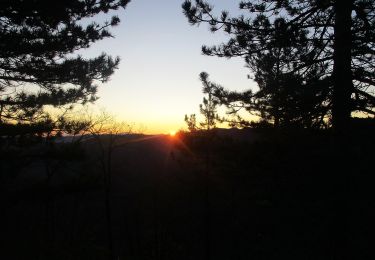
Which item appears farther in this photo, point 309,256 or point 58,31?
point 309,256

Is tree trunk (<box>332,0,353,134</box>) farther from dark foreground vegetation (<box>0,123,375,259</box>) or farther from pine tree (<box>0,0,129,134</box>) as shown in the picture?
pine tree (<box>0,0,129,134</box>)

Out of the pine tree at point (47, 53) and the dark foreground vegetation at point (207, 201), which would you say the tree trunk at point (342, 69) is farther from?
the pine tree at point (47, 53)

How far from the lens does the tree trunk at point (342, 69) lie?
716cm

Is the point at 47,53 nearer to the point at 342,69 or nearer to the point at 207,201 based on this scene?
the point at 342,69

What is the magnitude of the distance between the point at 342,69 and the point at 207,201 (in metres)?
14.5

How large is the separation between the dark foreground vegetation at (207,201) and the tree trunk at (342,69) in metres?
0.61

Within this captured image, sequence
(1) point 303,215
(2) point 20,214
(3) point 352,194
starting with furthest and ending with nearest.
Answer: (2) point 20,214, (1) point 303,215, (3) point 352,194

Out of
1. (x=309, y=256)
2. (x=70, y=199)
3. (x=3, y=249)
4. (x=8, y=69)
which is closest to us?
(x=3, y=249)

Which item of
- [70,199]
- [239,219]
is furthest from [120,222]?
[239,219]

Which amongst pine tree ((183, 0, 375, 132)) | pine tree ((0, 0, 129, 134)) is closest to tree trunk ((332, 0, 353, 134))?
pine tree ((183, 0, 375, 132))

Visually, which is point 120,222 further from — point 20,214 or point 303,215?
point 303,215

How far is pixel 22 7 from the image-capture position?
8133 millimetres

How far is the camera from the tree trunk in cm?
716

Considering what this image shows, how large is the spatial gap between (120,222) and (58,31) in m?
24.3
